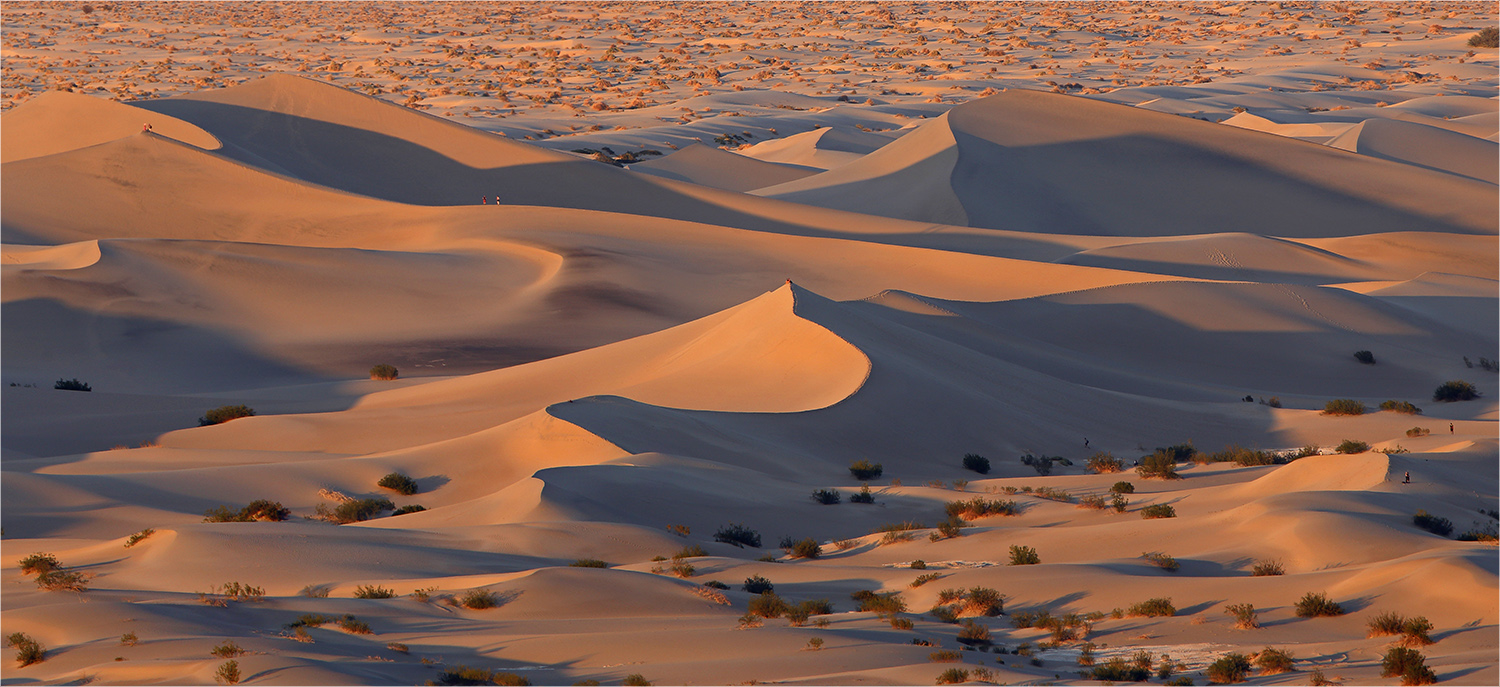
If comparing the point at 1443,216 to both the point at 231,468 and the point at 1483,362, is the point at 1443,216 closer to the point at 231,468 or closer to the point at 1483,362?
the point at 1483,362

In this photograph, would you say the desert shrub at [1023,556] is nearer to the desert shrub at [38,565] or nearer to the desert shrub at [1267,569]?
the desert shrub at [1267,569]

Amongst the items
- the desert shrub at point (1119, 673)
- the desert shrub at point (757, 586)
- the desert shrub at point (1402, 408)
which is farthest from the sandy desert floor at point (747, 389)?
the desert shrub at point (1402, 408)

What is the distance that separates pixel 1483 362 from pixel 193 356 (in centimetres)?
2380

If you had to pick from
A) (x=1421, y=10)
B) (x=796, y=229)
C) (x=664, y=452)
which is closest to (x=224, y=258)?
(x=796, y=229)

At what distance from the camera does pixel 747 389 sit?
64.2ft

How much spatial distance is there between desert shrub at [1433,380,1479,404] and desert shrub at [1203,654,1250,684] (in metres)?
15.6

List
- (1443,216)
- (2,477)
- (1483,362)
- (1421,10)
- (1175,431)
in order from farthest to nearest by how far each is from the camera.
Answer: (1421,10), (1443,216), (1483,362), (1175,431), (2,477)

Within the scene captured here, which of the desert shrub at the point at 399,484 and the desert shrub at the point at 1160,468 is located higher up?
the desert shrub at the point at 1160,468

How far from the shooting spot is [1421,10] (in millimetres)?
101375

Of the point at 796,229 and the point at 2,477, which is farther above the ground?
the point at 2,477

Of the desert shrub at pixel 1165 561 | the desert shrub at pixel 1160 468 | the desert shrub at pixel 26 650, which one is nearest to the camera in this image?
the desert shrub at pixel 26 650

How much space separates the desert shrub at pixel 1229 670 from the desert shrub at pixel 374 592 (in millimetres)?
6021

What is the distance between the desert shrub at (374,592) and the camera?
10234mm

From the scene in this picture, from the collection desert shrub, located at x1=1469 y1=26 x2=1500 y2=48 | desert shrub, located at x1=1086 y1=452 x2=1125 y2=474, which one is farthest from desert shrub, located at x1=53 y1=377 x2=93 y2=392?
desert shrub, located at x1=1469 y1=26 x2=1500 y2=48
